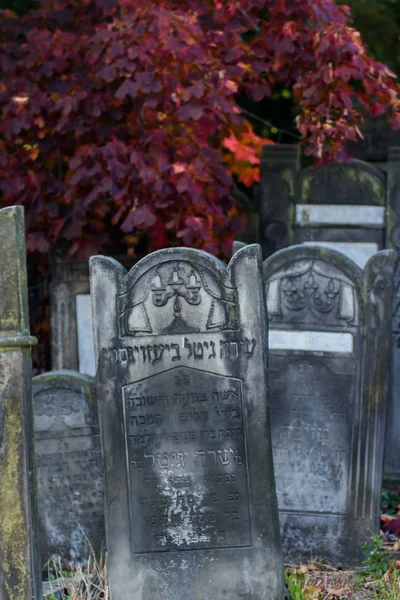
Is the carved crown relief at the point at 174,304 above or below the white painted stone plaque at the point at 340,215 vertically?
Result: below

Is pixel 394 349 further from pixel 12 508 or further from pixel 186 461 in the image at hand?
pixel 12 508

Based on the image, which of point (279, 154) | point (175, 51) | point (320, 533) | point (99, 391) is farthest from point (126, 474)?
point (279, 154)

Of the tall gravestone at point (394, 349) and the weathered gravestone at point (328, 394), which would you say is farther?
the tall gravestone at point (394, 349)

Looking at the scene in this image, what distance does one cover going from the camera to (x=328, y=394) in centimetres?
558

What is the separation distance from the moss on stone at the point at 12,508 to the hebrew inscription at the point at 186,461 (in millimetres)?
764

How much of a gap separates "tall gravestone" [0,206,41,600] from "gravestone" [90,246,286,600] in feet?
2.23

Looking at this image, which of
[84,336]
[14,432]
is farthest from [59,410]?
[84,336]

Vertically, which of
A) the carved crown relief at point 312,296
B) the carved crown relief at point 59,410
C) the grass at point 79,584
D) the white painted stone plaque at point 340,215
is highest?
the white painted stone plaque at point 340,215

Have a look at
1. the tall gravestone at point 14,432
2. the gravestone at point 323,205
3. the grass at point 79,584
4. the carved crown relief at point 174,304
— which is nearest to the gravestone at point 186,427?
the carved crown relief at point 174,304

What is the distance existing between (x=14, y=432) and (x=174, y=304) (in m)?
0.96

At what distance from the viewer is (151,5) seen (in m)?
6.85

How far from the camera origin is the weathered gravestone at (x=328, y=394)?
548cm

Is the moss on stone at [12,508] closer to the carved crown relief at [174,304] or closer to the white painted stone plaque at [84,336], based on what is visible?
the carved crown relief at [174,304]

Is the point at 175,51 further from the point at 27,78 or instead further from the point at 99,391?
the point at 99,391
